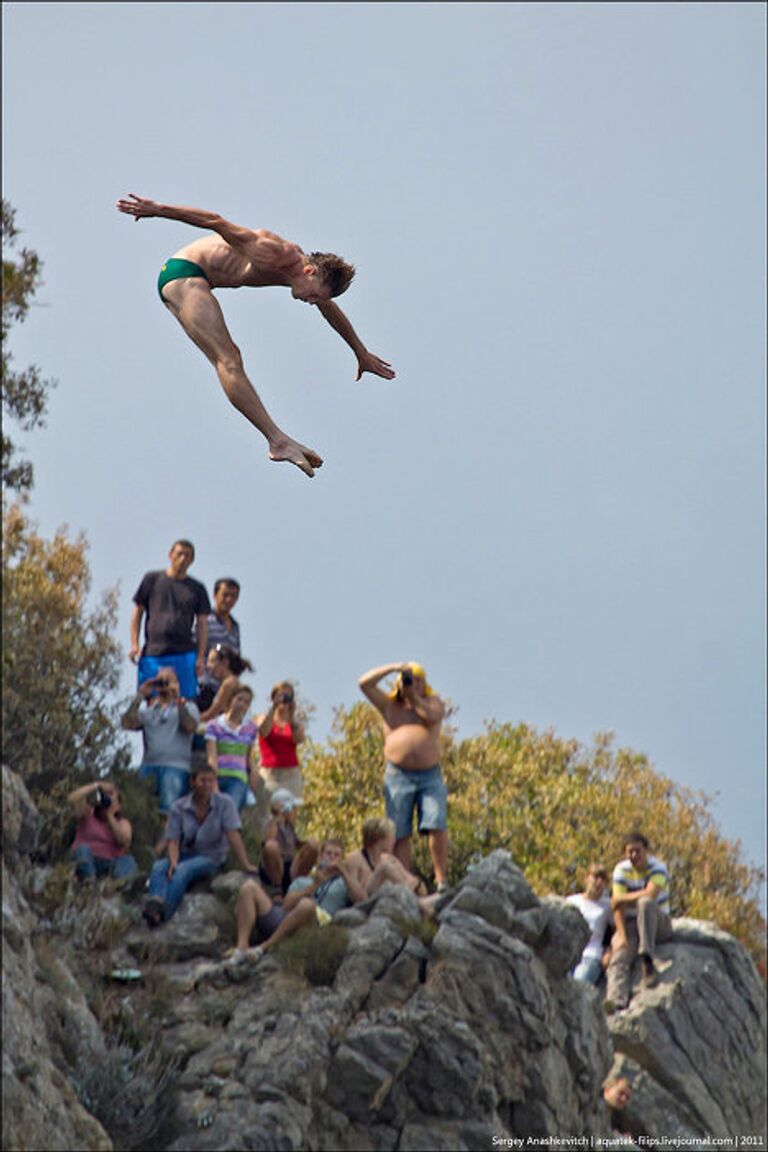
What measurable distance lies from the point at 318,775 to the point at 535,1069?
685 inches

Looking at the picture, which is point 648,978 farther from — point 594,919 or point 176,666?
point 176,666

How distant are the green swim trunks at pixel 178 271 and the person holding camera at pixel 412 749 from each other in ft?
29.2

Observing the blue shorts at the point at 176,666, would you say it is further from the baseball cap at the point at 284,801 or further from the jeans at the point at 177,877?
the jeans at the point at 177,877

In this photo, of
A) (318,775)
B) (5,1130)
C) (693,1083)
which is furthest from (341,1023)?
(318,775)

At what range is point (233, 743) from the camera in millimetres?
15820

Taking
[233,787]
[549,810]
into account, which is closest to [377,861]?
[233,787]

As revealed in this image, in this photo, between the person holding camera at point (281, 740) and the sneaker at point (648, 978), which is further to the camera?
the sneaker at point (648, 978)

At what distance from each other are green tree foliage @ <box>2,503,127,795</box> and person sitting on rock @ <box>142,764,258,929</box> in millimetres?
3525

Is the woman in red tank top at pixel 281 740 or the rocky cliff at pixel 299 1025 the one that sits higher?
the woman in red tank top at pixel 281 740

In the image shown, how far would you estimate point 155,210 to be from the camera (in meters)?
7.21

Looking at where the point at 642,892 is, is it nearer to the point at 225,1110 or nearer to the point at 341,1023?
the point at 341,1023

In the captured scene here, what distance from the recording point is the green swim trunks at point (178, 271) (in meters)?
7.22

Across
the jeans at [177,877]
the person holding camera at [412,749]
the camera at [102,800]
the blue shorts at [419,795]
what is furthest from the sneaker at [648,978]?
the camera at [102,800]

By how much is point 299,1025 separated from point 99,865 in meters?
2.52
